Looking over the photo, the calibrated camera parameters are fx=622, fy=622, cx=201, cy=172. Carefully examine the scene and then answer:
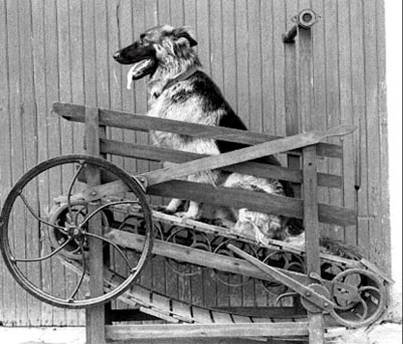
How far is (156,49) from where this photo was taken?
4324mm

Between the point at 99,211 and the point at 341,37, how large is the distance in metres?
2.49

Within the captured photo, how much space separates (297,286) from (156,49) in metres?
1.88

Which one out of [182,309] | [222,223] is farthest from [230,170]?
[182,309]

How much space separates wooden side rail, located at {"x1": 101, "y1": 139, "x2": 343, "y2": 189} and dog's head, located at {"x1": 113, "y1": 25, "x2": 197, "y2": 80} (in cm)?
80

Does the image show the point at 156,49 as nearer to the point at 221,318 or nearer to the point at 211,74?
the point at 211,74

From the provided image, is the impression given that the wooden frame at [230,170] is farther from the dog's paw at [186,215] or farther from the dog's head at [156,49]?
the dog's head at [156,49]

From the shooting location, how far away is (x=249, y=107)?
16.1 ft

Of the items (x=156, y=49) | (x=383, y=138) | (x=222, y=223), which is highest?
(x=156, y=49)

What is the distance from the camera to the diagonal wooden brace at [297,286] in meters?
3.69

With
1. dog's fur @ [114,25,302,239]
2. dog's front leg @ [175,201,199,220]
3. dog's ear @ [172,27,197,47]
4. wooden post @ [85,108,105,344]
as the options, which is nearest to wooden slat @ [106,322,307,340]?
wooden post @ [85,108,105,344]

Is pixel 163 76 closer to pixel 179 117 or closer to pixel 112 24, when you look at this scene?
pixel 179 117

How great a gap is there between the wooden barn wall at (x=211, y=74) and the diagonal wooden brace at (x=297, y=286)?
48.1 inches

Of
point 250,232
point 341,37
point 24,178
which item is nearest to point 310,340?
point 250,232

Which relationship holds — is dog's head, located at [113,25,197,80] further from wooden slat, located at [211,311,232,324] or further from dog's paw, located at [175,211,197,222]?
wooden slat, located at [211,311,232,324]
